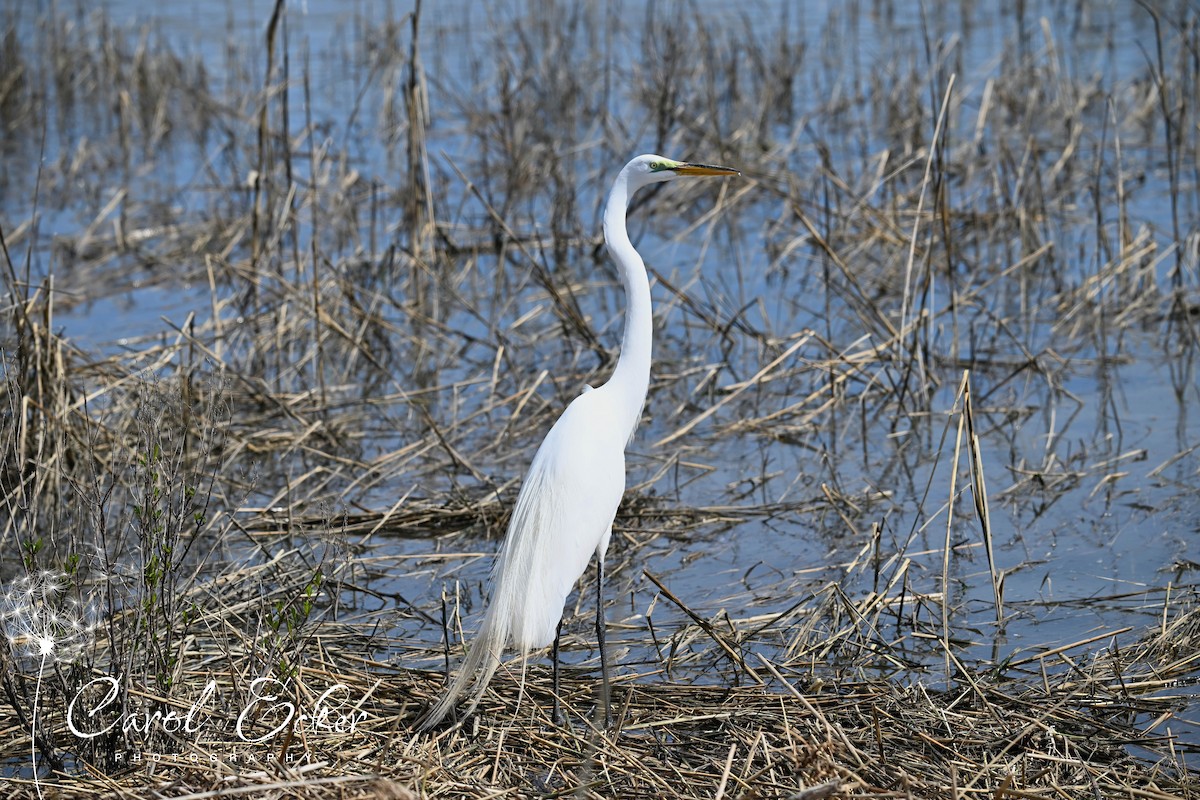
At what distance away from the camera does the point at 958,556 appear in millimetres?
3775

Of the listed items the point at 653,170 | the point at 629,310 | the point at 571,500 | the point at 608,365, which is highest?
the point at 653,170

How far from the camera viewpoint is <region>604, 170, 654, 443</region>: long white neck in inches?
123

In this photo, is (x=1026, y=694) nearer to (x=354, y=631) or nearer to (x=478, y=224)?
(x=354, y=631)

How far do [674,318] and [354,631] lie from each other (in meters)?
2.91

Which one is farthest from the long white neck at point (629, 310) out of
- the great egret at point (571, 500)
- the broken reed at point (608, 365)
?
the broken reed at point (608, 365)

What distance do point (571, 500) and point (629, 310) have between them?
477mm

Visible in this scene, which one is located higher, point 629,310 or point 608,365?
point 629,310

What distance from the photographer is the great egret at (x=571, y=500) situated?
9.59ft

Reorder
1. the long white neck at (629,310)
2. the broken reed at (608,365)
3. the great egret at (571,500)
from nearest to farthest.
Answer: the broken reed at (608,365) → the great egret at (571,500) → the long white neck at (629,310)

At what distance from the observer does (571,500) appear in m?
3.04

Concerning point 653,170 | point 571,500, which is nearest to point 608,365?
point 653,170

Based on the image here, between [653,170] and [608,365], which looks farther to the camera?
[608,365]

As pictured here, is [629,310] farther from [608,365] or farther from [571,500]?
[608,365]

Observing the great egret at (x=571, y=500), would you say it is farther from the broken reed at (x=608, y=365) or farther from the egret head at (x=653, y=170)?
the broken reed at (x=608, y=365)
